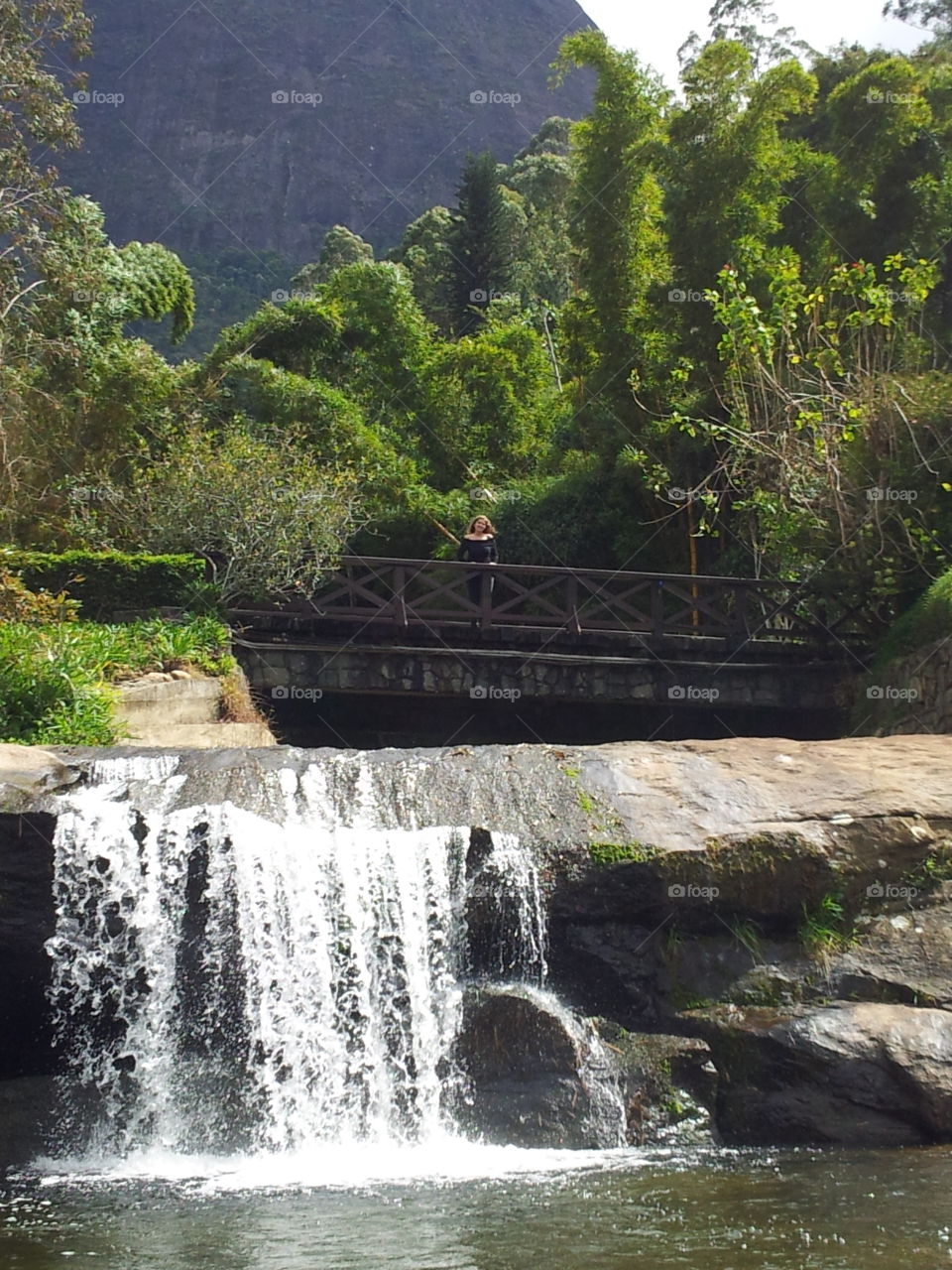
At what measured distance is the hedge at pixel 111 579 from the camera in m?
14.9

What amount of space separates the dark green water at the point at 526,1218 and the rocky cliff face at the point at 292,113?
215 ft

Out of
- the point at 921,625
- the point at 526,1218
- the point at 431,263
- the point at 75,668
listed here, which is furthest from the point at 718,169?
the point at 431,263

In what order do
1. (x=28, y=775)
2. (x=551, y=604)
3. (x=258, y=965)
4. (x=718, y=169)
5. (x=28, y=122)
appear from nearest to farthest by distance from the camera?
(x=258, y=965) → (x=28, y=775) → (x=551, y=604) → (x=28, y=122) → (x=718, y=169)

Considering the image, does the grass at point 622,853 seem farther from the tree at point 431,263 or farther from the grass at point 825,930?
the tree at point 431,263

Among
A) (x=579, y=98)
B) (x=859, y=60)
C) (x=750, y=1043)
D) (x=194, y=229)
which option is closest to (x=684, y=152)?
(x=859, y=60)

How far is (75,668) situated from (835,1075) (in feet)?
22.9

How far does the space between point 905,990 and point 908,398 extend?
27.9ft

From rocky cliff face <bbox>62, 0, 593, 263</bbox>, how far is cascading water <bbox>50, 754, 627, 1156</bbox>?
63018mm

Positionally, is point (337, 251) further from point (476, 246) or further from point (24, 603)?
point (24, 603)

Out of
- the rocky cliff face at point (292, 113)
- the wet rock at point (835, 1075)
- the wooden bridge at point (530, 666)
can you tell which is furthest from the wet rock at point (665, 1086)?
the rocky cliff face at point (292, 113)

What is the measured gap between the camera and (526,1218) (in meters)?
6.20

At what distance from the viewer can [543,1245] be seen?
5.73 meters

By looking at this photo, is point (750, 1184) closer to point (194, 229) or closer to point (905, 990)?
point (905, 990)

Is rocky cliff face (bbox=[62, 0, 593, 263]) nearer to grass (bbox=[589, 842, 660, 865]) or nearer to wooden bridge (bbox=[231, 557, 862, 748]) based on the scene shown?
wooden bridge (bbox=[231, 557, 862, 748])
